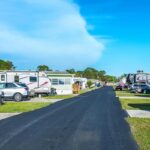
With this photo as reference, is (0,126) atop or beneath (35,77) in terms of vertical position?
beneath

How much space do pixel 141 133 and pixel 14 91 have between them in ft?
82.0

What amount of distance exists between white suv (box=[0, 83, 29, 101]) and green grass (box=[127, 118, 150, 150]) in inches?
821

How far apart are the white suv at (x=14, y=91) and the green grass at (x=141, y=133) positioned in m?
20.9

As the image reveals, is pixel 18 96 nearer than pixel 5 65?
Yes

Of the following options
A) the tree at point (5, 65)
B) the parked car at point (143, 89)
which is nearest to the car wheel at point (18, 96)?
the parked car at point (143, 89)

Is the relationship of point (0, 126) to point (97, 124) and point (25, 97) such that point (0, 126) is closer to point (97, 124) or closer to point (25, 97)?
point (97, 124)

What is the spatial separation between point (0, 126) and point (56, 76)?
46.1 meters

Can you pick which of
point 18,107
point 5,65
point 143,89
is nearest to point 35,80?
point 18,107

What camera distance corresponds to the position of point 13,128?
1544cm

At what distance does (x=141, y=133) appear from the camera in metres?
14.5

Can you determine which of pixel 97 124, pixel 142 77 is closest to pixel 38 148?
pixel 97 124

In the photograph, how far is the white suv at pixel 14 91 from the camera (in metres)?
38.2

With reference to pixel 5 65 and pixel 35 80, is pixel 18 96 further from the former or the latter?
pixel 5 65

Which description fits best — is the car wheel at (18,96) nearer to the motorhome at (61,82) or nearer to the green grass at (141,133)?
the green grass at (141,133)
